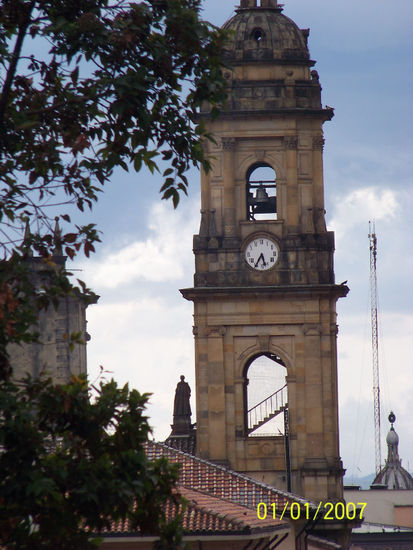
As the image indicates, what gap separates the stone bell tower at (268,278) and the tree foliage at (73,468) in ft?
112

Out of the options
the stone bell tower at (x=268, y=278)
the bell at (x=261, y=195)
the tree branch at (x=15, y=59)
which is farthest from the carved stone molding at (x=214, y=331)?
the tree branch at (x=15, y=59)

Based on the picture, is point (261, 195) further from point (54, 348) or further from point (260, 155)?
point (54, 348)

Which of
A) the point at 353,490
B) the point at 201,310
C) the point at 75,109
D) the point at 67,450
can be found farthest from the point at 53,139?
the point at 353,490

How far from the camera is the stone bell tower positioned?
5234 centimetres

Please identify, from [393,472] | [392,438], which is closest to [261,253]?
[393,472]

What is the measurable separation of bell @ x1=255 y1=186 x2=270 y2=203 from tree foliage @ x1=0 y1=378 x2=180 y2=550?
36808mm

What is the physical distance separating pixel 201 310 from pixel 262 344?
2.20 m

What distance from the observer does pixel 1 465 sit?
54.7 feet

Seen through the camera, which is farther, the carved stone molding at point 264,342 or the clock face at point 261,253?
the clock face at point 261,253

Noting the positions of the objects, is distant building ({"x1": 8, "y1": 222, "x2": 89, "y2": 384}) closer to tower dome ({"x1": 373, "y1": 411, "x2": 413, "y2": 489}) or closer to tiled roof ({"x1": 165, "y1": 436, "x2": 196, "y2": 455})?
tiled roof ({"x1": 165, "y1": 436, "x2": 196, "y2": 455})

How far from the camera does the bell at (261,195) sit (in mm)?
54344

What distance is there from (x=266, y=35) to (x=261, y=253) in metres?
7.18

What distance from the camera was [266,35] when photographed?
5475cm

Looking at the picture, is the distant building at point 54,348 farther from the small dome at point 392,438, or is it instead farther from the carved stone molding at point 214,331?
the small dome at point 392,438
